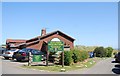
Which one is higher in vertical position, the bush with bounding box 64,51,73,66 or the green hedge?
the green hedge

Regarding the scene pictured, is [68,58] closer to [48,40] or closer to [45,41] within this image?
[45,41]

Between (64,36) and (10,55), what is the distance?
17877 millimetres

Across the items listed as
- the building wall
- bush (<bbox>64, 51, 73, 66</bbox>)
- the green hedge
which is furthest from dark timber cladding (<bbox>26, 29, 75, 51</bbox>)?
bush (<bbox>64, 51, 73, 66</bbox>)

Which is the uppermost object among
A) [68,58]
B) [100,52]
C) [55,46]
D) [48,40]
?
[48,40]

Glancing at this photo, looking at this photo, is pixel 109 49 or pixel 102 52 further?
pixel 109 49

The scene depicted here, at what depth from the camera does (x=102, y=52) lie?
52.6m

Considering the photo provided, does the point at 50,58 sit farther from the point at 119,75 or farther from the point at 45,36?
the point at 45,36

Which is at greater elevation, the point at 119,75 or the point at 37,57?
the point at 37,57

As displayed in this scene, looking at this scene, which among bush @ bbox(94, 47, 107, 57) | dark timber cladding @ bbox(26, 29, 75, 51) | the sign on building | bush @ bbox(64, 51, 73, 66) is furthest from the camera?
bush @ bbox(94, 47, 107, 57)

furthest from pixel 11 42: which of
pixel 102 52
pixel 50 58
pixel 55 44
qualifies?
pixel 55 44

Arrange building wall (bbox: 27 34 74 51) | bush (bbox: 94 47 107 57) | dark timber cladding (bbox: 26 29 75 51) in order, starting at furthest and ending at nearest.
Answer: bush (bbox: 94 47 107 57), building wall (bbox: 27 34 74 51), dark timber cladding (bbox: 26 29 75 51)

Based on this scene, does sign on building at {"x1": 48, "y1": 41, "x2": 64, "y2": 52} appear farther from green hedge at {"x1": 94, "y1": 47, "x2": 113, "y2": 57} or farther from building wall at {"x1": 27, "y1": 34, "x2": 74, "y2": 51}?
green hedge at {"x1": 94, "y1": 47, "x2": 113, "y2": 57}

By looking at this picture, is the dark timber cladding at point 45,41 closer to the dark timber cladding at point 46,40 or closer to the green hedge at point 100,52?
the dark timber cladding at point 46,40

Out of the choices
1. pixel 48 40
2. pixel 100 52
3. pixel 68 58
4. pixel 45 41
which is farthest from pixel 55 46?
pixel 100 52
